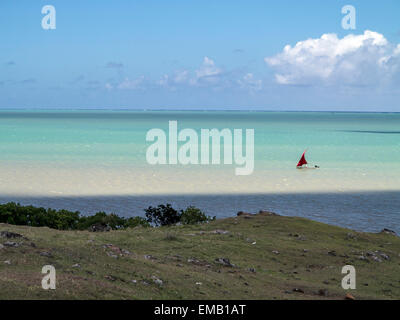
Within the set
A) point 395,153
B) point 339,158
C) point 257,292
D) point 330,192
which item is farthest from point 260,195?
point 395,153

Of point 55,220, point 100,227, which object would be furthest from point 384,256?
point 55,220

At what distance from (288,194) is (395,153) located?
169ft

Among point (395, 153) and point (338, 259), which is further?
point (395, 153)

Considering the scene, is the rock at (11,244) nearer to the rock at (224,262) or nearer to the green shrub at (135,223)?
the rock at (224,262)

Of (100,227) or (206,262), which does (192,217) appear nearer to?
(100,227)

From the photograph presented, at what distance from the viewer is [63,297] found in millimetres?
11555

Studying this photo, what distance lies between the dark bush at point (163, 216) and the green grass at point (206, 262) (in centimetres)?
393

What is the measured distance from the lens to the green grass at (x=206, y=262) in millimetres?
13023

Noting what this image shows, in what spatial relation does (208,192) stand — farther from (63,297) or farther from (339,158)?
(339,158)

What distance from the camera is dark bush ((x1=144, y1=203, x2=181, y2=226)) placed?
1134 inches

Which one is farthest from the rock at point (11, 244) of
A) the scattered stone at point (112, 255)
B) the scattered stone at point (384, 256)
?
the scattered stone at point (384, 256)

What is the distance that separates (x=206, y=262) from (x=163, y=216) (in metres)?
11.7

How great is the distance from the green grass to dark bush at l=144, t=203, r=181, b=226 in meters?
3.93

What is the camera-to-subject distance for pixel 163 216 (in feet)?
95.5
